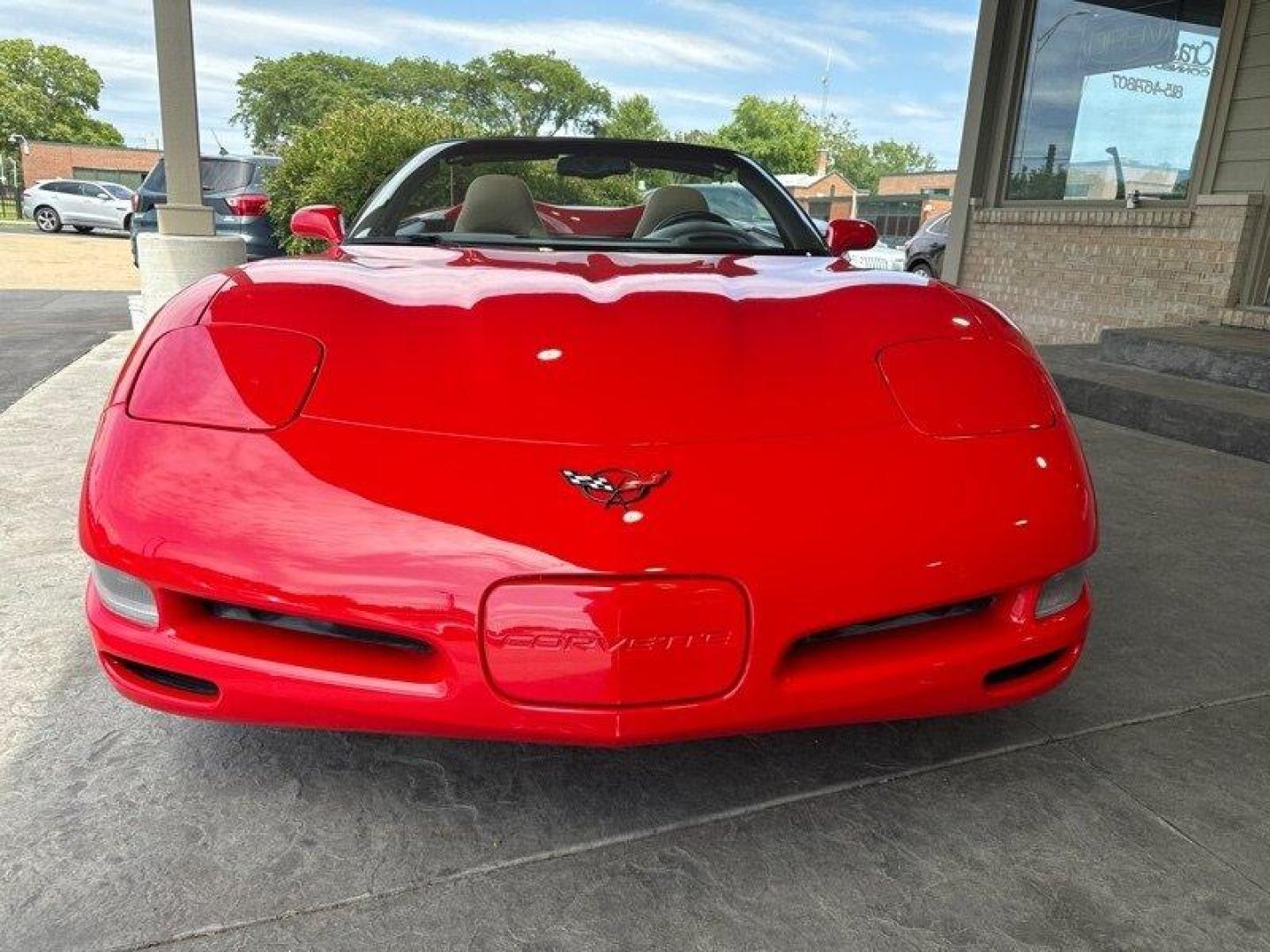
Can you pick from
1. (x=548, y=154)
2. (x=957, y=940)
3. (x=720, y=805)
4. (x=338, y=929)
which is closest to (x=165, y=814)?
(x=338, y=929)

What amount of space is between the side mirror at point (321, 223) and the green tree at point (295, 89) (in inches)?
2415

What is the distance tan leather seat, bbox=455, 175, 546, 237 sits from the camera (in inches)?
99.9

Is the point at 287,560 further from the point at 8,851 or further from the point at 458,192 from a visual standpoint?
the point at 458,192

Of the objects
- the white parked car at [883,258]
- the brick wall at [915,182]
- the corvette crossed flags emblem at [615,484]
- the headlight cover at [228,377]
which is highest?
the brick wall at [915,182]

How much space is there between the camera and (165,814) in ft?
4.75

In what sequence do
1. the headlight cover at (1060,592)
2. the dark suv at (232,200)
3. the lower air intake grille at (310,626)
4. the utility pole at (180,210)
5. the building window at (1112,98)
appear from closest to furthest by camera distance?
the lower air intake grille at (310,626), the headlight cover at (1060,592), the utility pole at (180,210), the building window at (1112,98), the dark suv at (232,200)

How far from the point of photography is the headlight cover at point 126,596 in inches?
50.7

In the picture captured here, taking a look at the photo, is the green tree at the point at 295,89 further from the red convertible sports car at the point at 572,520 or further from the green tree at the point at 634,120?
the red convertible sports car at the point at 572,520

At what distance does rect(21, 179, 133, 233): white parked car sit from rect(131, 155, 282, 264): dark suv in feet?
51.9

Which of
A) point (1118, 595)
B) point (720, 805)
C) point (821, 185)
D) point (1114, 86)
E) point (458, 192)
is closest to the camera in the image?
point (720, 805)

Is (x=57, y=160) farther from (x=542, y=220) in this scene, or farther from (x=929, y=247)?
(x=542, y=220)

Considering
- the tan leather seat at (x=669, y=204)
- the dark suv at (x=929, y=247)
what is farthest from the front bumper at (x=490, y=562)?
the dark suv at (x=929, y=247)

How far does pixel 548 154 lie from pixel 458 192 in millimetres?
808

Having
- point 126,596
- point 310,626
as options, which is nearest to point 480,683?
point 310,626
